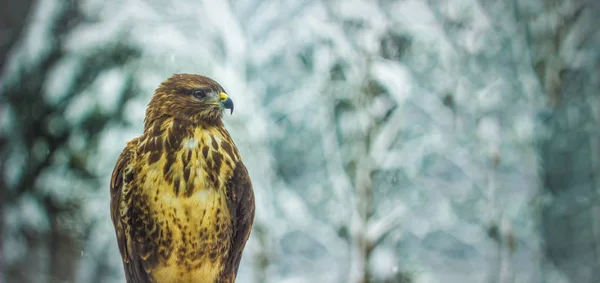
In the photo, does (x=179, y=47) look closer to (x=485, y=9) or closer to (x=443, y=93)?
(x=443, y=93)

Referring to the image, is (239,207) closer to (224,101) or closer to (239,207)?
(239,207)

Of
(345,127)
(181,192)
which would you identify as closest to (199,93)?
(181,192)

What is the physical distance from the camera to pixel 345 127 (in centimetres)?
186

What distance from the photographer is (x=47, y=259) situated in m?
1.39

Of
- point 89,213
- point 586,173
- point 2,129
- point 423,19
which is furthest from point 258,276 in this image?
point 586,173

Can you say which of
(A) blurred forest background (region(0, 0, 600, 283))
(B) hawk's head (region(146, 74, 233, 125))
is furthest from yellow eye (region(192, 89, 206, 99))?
(A) blurred forest background (region(0, 0, 600, 283))

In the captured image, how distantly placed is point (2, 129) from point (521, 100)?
5.72 ft

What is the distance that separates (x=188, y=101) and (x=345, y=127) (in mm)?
1260

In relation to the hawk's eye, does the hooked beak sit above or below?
below

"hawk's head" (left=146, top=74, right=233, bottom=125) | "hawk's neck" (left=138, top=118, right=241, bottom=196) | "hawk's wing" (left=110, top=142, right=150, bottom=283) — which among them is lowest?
"hawk's wing" (left=110, top=142, right=150, bottom=283)

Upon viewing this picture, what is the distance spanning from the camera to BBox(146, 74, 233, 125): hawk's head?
2.07 feet

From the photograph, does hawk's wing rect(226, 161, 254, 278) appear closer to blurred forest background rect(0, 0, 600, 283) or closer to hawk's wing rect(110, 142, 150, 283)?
hawk's wing rect(110, 142, 150, 283)

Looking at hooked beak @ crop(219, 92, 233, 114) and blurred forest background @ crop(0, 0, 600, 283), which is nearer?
hooked beak @ crop(219, 92, 233, 114)

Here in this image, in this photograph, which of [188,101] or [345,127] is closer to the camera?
[188,101]
